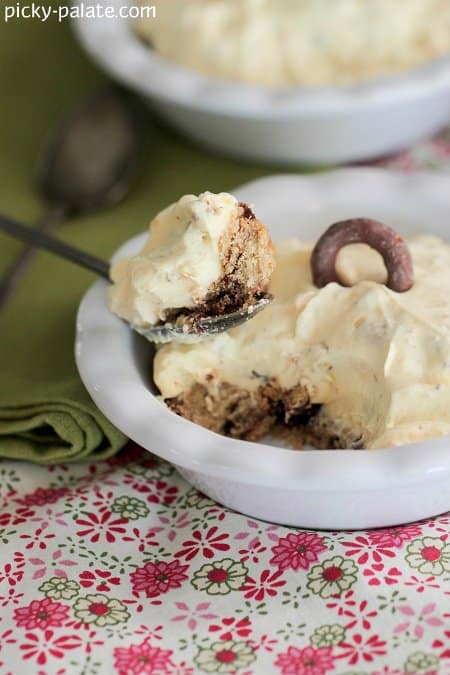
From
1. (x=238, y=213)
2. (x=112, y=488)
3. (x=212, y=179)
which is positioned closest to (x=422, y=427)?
(x=238, y=213)

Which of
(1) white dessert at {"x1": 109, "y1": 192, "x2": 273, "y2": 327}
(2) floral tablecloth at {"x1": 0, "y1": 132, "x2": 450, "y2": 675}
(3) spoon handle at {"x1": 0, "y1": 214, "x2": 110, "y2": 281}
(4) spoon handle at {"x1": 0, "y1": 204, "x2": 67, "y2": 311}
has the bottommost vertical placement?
(2) floral tablecloth at {"x1": 0, "y1": 132, "x2": 450, "y2": 675}

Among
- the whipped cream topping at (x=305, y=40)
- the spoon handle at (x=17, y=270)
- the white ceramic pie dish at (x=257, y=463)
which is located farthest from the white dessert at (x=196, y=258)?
the whipped cream topping at (x=305, y=40)

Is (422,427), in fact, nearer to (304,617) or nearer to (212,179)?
(304,617)

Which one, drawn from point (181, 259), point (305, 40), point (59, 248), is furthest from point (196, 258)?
point (305, 40)

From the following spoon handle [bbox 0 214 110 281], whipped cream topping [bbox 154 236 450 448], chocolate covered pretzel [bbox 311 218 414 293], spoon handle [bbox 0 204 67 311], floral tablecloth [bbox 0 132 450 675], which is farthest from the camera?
spoon handle [bbox 0 204 67 311]

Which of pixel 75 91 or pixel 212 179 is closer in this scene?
pixel 212 179

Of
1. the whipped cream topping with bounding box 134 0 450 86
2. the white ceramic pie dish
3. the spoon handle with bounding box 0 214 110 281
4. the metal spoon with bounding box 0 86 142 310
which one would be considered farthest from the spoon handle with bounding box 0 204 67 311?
the whipped cream topping with bounding box 134 0 450 86

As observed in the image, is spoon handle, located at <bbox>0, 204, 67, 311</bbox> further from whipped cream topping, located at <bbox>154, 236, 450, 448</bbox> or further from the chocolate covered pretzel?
the chocolate covered pretzel
